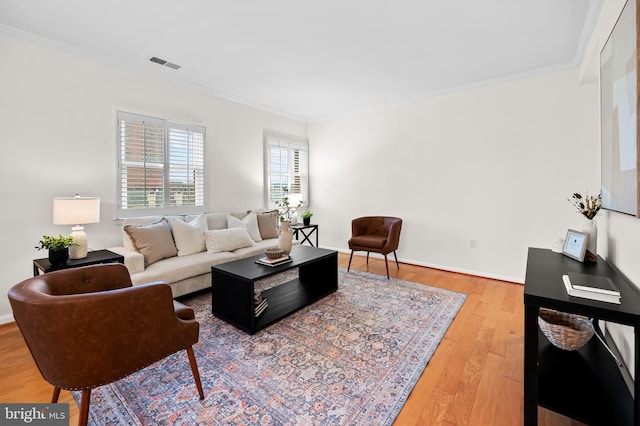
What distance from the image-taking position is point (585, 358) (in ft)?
5.43

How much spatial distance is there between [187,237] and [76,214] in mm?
1075

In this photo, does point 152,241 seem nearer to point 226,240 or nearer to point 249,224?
point 226,240

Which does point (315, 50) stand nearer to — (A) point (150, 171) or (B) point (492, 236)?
(A) point (150, 171)

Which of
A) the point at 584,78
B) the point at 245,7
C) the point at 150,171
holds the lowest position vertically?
the point at 150,171

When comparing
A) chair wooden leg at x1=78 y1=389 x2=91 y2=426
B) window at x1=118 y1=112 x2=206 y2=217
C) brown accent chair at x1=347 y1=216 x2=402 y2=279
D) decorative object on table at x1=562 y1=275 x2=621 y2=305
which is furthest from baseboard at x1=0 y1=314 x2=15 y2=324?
decorative object on table at x1=562 y1=275 x2=621 y2=305

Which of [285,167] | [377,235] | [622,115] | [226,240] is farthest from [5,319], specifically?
[622,115]

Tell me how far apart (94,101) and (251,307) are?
2.86 meters

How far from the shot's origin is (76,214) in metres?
2.57

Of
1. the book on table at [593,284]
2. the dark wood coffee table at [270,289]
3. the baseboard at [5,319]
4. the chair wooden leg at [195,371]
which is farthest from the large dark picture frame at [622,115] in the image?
the baseboard at [5,319]

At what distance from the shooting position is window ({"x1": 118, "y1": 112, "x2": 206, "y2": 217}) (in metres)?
3.34

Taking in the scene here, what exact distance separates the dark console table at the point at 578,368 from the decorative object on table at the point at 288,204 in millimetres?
3906

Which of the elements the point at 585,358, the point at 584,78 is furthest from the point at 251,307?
the point at 584,78

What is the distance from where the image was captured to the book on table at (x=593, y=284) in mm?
1263

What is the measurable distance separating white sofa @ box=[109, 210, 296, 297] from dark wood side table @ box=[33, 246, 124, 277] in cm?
10
